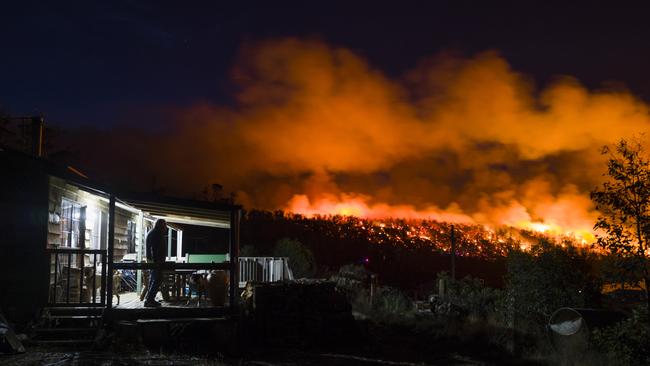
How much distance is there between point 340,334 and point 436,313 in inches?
218

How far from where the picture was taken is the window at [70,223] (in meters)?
13.4

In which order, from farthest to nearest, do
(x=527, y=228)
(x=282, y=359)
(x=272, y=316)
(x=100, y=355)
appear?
(x=527, y=228) → (x=272, y=316) → (x=282, y=359) → (x=100, y=355)

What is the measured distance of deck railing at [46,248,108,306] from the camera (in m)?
Answer: 11.9

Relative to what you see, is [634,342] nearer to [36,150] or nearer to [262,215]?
[36,150]

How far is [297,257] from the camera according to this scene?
33062 millimetres

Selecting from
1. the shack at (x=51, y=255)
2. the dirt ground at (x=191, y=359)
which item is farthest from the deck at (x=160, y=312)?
the dirt ground at (x=191, y=359)

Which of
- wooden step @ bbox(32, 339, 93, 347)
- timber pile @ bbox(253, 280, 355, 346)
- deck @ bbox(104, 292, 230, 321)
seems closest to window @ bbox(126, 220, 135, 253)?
deck @ bbox(104, 292, 230, 321)

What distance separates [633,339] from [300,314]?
723cm

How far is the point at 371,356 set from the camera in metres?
12.5

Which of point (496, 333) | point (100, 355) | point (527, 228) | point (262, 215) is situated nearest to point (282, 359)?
point (100, 355)

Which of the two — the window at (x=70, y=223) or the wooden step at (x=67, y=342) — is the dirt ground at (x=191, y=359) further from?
the window at (x=70, y=223)

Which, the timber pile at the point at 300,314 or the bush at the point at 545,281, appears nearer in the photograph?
the timber pile at the point at 300,314

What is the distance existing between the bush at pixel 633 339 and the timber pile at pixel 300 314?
6.17 metres

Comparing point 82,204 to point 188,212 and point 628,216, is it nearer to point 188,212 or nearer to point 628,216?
point 188,212
